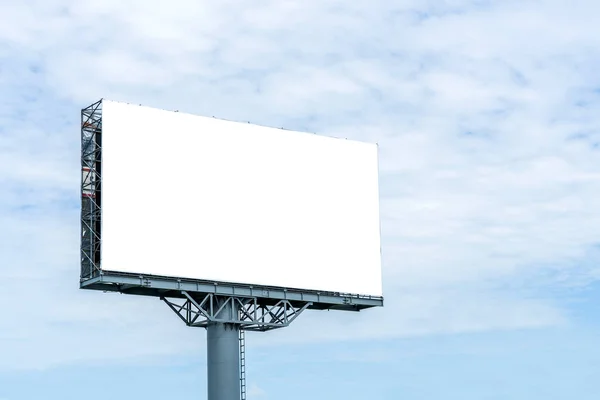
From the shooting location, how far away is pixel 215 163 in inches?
2249

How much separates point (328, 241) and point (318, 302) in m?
2.85

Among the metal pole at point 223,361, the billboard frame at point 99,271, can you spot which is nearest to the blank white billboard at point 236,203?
the billboard frame at point 99,271

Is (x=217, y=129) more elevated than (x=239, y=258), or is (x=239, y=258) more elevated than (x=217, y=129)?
(x=217, y=129)

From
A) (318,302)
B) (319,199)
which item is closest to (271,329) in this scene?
(318,302)

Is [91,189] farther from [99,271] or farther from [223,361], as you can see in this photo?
[223,361]

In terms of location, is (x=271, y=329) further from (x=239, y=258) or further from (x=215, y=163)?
(x=215, y=163)

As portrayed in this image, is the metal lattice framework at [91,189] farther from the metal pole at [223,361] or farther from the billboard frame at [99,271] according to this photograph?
the metal pole at [223,361]

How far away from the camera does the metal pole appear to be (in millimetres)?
55062

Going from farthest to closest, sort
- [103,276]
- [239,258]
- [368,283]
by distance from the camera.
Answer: [368,283]
[239,258]
[103,276]

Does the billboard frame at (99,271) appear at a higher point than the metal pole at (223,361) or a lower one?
higher

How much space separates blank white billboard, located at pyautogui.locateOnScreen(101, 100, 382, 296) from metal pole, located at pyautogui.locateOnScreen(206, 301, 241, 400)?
2114mm

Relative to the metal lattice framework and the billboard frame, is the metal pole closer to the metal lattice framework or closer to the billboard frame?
the billboard frame

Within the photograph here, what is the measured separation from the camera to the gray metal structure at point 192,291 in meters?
53.9

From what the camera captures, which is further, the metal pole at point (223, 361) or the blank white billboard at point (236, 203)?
the metal pole at point (223, 361)
